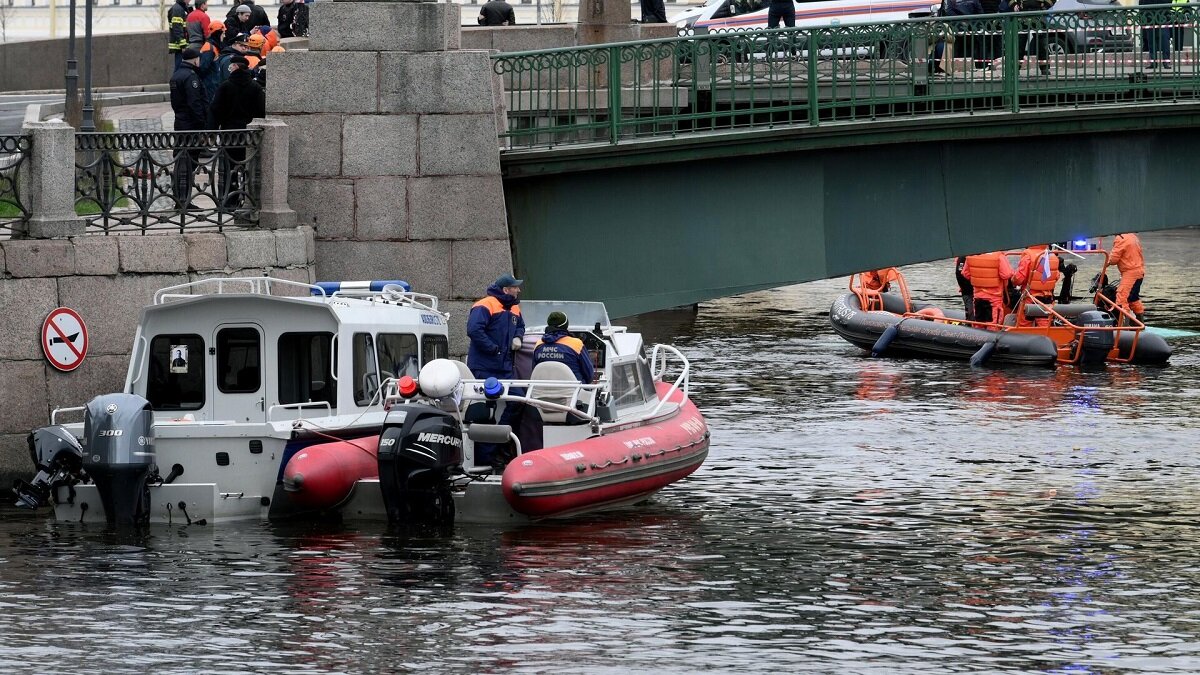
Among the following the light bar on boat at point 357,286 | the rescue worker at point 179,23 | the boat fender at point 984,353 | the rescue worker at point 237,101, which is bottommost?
the boat fender at point 984,353

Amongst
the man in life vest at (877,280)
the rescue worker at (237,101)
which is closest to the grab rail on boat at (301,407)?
the rescue worker at (237,101)

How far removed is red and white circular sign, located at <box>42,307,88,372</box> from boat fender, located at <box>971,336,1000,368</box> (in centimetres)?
1629

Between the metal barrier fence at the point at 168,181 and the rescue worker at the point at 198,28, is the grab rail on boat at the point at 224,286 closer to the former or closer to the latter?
the metal barrier fence at the point at 168,181

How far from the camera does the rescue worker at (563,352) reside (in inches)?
755

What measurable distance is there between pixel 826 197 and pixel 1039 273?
9616 millimetres

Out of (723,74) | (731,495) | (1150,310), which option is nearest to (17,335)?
(731,495)

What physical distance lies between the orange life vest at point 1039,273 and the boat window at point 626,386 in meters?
13.5

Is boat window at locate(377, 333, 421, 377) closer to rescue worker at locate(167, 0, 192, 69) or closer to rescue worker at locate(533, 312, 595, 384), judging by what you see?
rescue worker at locate(533, 312, 595, 384)

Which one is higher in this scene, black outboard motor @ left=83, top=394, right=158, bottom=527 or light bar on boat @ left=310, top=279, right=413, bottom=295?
light bar on boat @ left=310, top=279, right=413, bottom=295

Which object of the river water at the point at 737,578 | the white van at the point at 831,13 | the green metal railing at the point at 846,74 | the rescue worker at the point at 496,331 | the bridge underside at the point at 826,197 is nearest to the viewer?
the river water at the point at 737,578

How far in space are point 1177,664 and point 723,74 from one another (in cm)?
1211

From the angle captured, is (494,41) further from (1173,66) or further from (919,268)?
(919,268)

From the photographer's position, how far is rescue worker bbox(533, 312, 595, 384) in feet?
63.0

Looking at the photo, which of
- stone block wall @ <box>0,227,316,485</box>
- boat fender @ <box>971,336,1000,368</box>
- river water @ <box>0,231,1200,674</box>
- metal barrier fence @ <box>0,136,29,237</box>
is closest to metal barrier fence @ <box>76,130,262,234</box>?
stone block wall @ <box>0,227,316,485</box>
